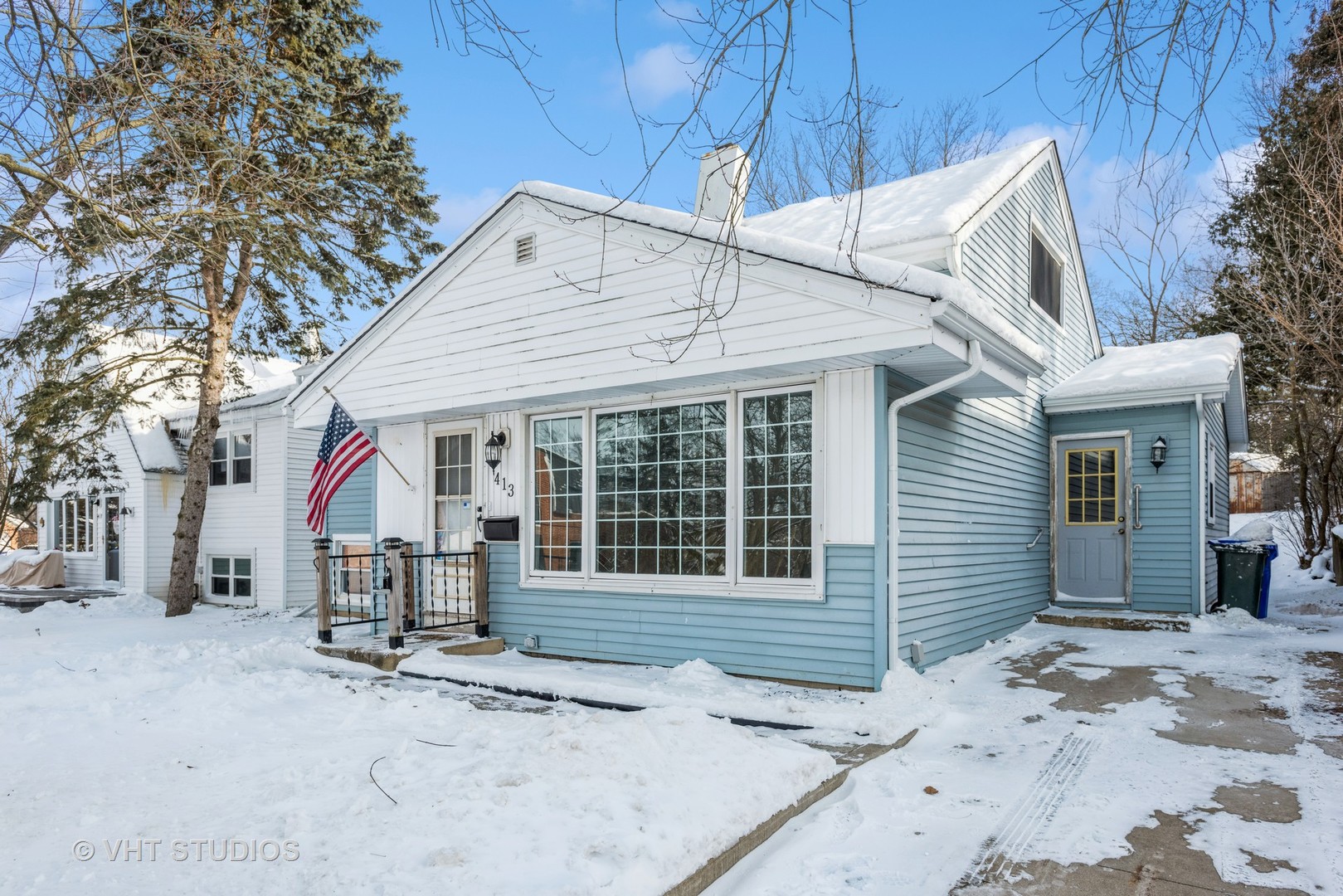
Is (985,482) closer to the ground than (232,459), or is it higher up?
closer to the ground

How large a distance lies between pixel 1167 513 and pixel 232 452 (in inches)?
613

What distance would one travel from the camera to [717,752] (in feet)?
13.2

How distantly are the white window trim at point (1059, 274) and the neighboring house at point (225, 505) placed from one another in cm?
1166

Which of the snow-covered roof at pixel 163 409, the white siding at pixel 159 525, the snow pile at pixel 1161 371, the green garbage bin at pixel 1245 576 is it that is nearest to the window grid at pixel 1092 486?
the snow pile at pixel 1161 371

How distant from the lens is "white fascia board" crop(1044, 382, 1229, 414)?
8.97 metres

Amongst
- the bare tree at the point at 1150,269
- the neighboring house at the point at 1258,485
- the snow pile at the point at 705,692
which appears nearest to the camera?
the snow pile at the point at 705,692

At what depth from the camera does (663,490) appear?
725cm

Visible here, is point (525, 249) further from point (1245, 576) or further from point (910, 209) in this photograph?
point (1245, 576)

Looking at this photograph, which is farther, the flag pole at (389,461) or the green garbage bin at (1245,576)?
the green garbage bin at (1245,576)

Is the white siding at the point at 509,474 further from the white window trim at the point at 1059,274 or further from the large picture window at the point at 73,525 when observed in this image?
the large picture window at the point at 73,525

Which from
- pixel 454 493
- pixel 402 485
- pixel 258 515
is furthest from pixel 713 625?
pixel 258 515

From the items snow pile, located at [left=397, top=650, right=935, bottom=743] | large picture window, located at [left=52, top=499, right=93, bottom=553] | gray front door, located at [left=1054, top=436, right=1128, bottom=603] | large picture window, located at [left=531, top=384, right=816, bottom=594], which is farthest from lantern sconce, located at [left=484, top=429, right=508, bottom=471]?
large picture window, located at [left=52, top=499, right=93, bottom=553]

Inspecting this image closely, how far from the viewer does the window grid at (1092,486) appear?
32.2ft

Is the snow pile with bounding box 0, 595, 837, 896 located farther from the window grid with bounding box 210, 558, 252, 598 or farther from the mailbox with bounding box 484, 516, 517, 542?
the window grid with bounding box 210, 558, 252, 598
